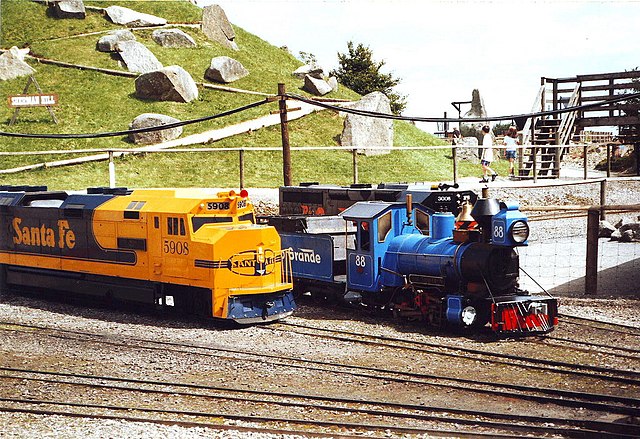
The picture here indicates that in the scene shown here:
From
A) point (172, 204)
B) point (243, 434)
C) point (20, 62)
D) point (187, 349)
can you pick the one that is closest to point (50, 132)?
point (20, 62)

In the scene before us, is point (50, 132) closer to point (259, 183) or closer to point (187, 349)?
point (259, 183)

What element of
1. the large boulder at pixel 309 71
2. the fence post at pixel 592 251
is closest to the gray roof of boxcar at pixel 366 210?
the fence post at pixel 592 251

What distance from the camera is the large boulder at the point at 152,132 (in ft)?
113

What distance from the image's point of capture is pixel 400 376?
38.3ft

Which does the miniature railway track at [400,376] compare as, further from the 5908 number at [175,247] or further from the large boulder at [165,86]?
the large boulder at [165,86]

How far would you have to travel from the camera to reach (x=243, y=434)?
9.23m

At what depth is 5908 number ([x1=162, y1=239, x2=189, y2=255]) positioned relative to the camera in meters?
15.7

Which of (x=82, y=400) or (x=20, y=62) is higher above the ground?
(x=20, y=62)

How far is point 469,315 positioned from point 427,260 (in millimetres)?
1394

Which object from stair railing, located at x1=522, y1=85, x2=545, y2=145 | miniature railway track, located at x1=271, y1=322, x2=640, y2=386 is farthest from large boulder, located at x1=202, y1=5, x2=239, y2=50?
miniature railway track, located at x1=271, y1=322, x2=640, y2=386

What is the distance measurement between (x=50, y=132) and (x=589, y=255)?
82.9ft

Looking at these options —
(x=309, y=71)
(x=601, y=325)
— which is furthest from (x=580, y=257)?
(x=309, y=71)

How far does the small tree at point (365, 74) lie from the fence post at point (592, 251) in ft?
125

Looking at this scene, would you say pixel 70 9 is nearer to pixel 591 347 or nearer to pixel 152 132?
pixel 152 132
